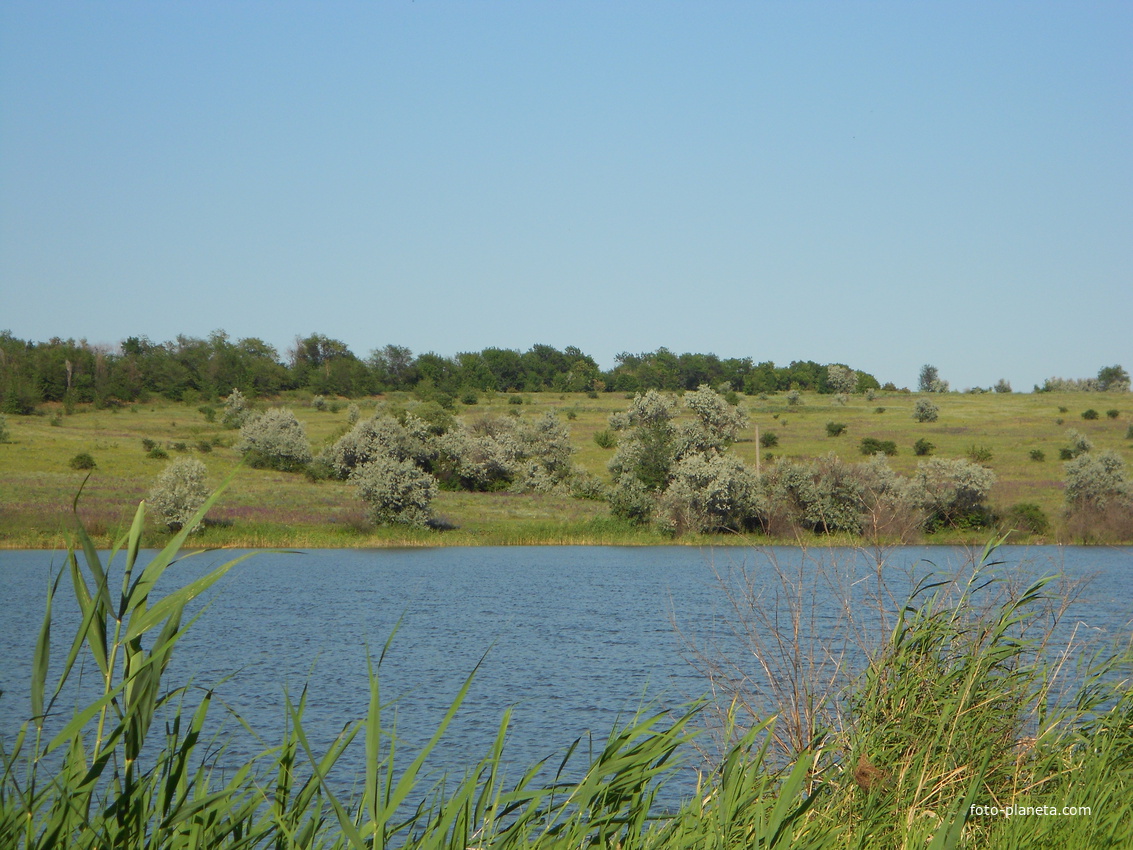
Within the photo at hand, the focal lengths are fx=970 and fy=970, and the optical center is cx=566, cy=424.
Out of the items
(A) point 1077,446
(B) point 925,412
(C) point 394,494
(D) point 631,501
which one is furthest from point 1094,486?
(C) point 394,494

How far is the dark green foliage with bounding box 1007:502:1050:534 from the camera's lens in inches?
1726

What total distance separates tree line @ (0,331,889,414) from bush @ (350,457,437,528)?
31.5 m

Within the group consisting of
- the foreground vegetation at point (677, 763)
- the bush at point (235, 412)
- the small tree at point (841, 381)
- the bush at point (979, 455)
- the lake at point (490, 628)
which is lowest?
the lake at point (490, 628)

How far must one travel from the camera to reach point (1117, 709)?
6.95m

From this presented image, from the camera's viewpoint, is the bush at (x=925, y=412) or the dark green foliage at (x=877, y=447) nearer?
the dark green foliage at (x=877, y=447)

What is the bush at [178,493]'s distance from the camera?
1499 inches

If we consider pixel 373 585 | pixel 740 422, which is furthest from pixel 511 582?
pixel 740 422

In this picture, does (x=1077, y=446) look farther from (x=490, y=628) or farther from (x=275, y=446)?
(x=275, y=446)

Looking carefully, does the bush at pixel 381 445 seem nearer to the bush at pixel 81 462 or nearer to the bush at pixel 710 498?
the bush at pixel 81 462

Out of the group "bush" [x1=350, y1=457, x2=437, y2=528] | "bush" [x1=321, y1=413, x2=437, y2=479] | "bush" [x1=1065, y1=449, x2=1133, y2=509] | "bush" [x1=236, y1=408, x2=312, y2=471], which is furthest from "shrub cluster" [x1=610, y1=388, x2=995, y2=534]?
"bush" [x1=236, y1=408, x2=312, y2=471]

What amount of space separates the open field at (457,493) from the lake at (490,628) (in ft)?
10.6

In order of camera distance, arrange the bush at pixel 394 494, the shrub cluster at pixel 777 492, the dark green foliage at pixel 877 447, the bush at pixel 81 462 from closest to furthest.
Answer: the bush at pixel 394 494
the shrub cluster at pixel 777 492
the bush at pixel 81 462
the dark green foliage at pixel 877 447

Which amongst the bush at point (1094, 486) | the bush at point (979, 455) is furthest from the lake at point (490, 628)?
the bush at point (979, 455)

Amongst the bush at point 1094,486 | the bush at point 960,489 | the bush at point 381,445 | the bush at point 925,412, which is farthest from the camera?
the bush at point 925,412
